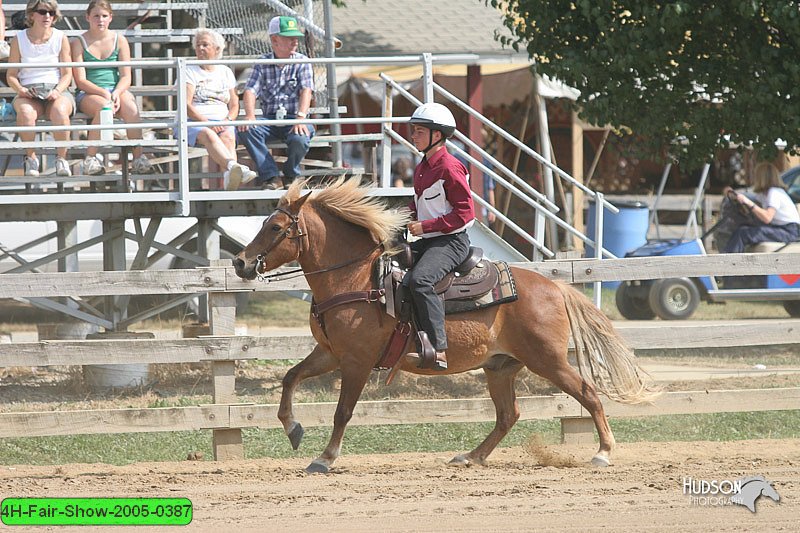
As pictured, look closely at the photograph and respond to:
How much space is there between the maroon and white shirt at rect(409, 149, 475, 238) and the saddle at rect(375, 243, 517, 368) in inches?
12.1

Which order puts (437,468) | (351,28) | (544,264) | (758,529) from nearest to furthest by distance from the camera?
(758,529), (437,468), (544,264), (351,28)

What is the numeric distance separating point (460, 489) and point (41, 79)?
20.1 ft

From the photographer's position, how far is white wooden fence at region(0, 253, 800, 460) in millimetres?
8711

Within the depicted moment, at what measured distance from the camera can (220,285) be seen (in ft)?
29.0

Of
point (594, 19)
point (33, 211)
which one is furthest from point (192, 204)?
point (594, 19)

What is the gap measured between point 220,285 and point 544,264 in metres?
2.56

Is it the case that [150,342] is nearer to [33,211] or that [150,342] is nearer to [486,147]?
[33,211]

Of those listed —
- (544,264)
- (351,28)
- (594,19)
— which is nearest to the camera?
(544,264)

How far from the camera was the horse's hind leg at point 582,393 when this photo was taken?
8.37m

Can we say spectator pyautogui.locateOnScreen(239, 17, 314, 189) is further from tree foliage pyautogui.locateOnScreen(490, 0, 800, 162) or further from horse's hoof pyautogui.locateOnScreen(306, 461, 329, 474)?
horse's hoof pyautogui.locateOnScreen(306, 461, 329, 474)

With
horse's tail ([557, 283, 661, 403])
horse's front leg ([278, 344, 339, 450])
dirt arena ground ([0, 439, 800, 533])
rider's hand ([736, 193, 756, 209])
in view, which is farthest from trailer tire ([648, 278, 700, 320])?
horse's front leg ([278, 344, 339, 450])

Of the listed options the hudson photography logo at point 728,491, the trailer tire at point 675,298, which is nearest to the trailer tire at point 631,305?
the trailer tire at point 675,298

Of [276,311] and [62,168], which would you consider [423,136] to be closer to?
[62,168]

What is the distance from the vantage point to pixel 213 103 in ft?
Answer: 37.8
